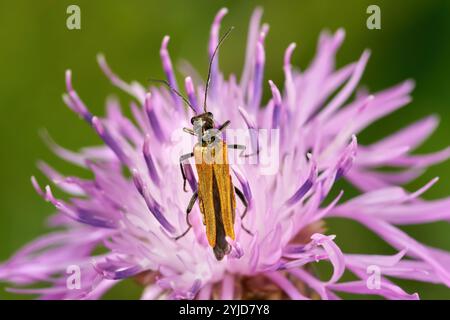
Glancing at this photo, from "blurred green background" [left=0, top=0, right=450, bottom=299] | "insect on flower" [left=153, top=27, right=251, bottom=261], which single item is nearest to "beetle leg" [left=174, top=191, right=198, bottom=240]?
"insect on flower" [left=153, top=27, right=251, bottom=261]

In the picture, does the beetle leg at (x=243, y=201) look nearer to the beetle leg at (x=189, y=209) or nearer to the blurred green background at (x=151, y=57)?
the beetle leg at (x=189, y=209)

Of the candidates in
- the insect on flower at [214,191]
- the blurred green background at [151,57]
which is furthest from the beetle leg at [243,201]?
the blurred green background at [151,57]

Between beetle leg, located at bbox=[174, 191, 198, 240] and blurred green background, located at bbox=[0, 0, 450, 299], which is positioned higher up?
blurred green background, located at bbox=[0, 0, 450, 299]

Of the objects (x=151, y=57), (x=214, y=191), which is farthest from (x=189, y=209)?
(x=151, y=57)

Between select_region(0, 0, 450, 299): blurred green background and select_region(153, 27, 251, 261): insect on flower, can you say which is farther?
select_region(0, 0, 450, 299): blurred green background

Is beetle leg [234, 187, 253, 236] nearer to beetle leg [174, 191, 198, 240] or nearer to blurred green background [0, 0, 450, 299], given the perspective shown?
beetle leg [174, 191, 198, 240]

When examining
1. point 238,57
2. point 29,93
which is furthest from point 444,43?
point 29,93
